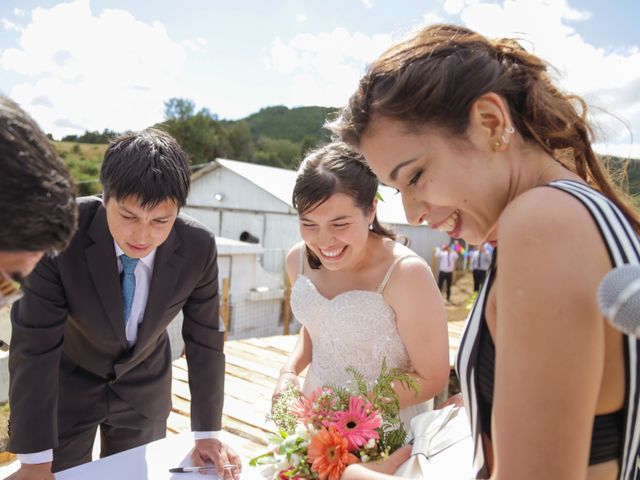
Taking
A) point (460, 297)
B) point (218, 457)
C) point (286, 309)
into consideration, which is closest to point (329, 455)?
point (218, 457)

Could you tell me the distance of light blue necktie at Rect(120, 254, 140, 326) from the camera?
92.6 inches

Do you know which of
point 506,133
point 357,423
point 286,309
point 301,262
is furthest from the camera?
point 286,309

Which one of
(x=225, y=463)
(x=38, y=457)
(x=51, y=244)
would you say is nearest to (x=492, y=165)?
(x=51, y=244)

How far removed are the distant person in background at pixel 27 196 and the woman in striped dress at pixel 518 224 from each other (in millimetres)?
708

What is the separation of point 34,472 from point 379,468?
128cm

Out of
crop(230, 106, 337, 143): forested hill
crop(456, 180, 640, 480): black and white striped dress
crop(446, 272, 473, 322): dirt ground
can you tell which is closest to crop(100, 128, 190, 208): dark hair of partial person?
crop(456, 180, 640, 480): black and white striped dress

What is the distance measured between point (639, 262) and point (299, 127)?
288ft

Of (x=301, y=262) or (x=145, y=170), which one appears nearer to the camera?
(x=145, y=170)

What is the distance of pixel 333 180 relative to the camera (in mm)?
2402

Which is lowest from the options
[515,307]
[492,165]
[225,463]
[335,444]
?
[225,463]

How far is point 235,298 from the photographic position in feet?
36.1

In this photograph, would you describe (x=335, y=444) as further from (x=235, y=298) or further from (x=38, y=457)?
(x=235, y=298)

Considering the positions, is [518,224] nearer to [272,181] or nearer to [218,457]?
[218,457]

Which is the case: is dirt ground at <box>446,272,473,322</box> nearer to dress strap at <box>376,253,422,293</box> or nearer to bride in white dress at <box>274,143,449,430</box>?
bride in white dress at <box>274,143,449,430</box>
